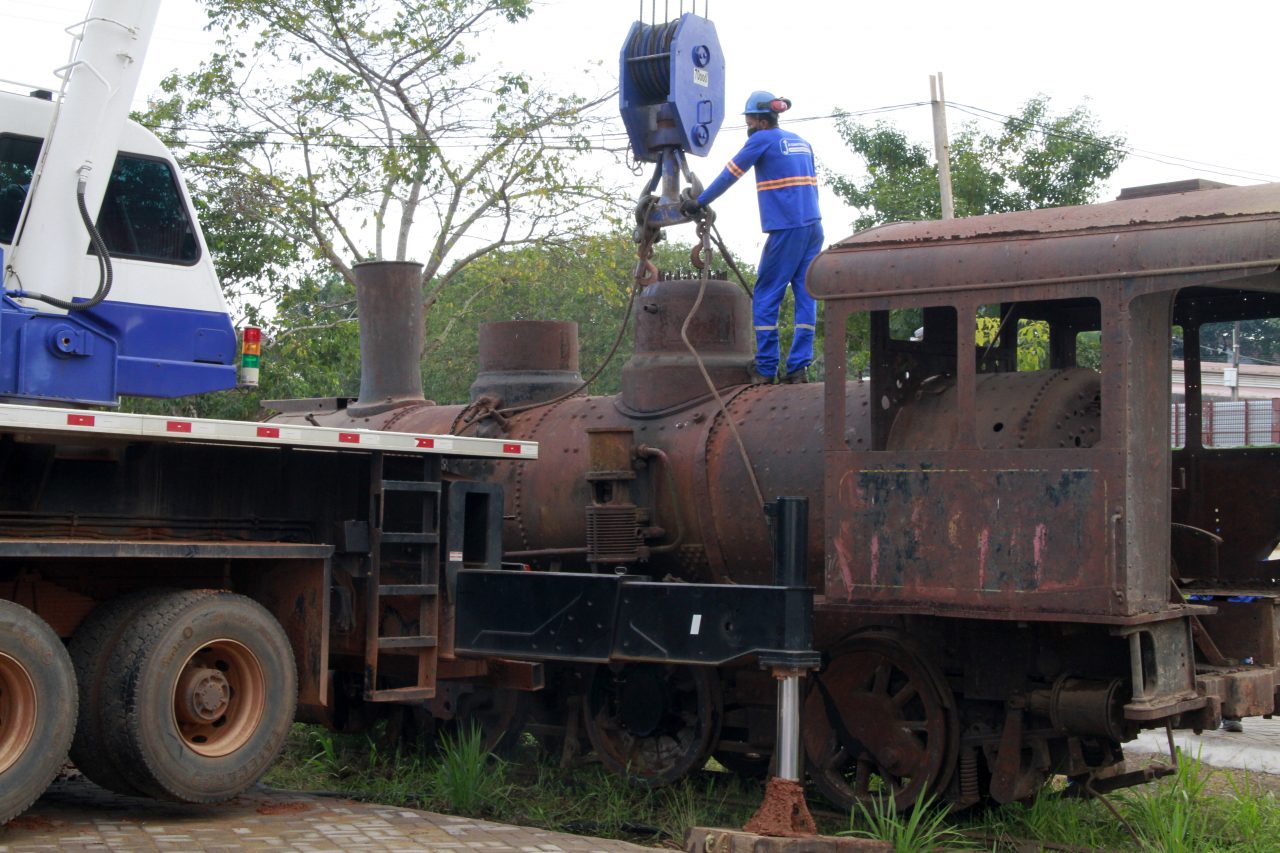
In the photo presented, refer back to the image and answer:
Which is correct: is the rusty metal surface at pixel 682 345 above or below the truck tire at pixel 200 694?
above

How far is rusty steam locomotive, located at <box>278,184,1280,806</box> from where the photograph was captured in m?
6.57

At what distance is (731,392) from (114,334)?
11.1 ft

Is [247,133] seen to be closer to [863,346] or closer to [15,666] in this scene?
[863,346]

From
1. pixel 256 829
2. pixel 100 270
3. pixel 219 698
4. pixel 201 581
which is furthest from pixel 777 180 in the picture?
pixel 256 829

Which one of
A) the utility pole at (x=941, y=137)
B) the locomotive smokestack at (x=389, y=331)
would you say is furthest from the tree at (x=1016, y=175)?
the locomotive smokestack at (x=389, y=331)

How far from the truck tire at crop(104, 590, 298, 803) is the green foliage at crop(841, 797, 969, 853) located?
278cm

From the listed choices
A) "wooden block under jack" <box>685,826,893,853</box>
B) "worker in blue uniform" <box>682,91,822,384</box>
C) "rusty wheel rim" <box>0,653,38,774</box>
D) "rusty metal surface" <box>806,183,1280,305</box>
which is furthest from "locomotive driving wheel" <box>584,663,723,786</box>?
"rusty wheel rim" <box>0,653,38,774</box>

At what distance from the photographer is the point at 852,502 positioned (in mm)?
7258

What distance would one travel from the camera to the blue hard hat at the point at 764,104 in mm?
8844

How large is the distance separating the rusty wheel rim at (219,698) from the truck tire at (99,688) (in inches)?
11.8

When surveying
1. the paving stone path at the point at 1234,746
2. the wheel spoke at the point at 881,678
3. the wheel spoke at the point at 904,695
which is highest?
the wheel spoke at the point at 881,678

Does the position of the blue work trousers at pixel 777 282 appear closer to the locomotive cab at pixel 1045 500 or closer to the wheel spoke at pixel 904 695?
the locomotive cab at pixel 1045 500

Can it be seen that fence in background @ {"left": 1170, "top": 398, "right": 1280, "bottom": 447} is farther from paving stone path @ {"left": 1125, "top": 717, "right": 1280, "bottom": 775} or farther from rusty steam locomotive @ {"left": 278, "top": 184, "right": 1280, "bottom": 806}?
rusty steam locomotive @ {"left": 278, "top": 184, "right": 1280, "bottom": 806}

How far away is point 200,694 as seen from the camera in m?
6.75
